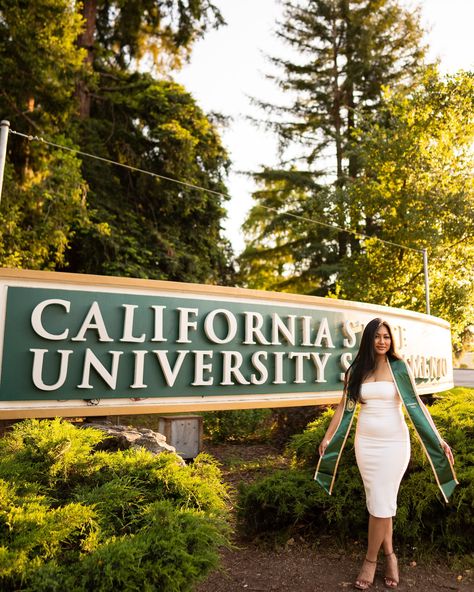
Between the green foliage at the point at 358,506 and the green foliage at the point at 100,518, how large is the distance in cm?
93

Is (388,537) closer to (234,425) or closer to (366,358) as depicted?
(366,358)

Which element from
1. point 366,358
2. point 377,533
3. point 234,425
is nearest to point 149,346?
point 366,358

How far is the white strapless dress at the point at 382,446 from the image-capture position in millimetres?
3076

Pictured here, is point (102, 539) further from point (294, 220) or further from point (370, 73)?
point (370, 73)

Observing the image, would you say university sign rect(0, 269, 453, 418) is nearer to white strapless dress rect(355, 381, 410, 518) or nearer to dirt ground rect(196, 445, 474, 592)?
dirt ground rect(196, 445, 474, 592)

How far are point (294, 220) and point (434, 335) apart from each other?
12588 millimetres

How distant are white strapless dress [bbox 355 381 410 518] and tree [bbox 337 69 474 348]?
10061mm

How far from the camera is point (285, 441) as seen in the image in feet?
25.8

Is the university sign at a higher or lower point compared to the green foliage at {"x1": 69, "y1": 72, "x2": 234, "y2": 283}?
lower

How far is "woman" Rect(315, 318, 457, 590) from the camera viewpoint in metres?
3.09

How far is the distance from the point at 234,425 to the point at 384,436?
227 inches

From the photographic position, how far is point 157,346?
445 cm

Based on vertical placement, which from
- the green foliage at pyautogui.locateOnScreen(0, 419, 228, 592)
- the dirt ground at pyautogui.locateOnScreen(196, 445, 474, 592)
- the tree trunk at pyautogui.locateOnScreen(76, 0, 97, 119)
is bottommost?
the dirt ground at pyautogui.locateOnScreen(196, 445, 474, 592)

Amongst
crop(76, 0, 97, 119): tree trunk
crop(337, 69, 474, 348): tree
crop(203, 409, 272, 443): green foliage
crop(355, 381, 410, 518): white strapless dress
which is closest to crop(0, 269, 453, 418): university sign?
crop(355, 381, 410, 518): white strapless dress
